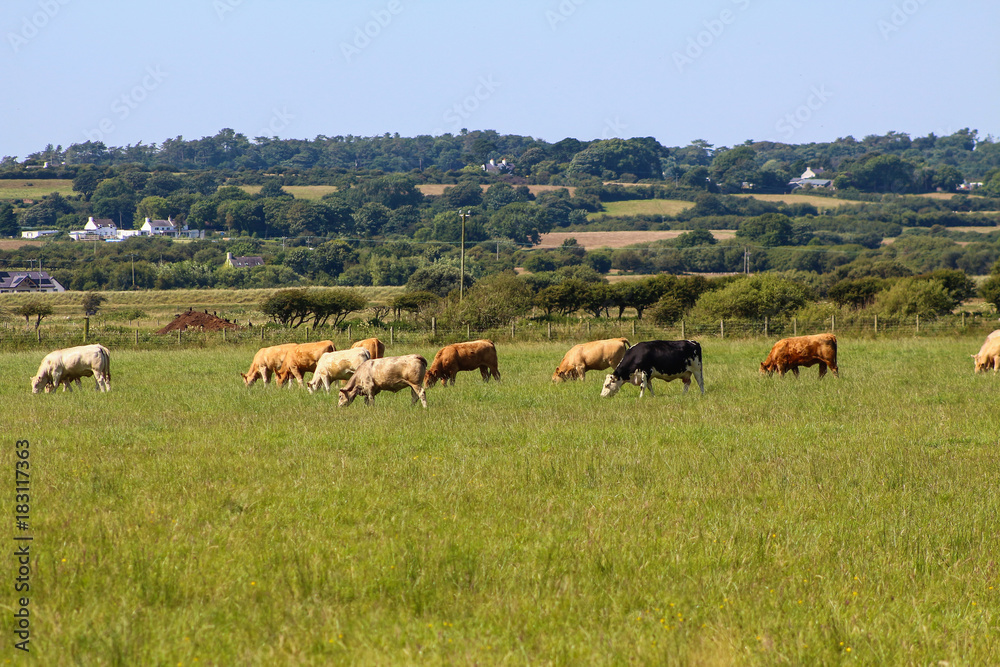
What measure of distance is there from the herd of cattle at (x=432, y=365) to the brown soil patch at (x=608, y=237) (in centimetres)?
10817

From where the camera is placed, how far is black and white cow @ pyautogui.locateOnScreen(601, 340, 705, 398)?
18.0 m

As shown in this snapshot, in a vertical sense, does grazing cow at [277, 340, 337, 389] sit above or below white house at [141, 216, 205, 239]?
above

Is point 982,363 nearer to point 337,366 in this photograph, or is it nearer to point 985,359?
point 985,359

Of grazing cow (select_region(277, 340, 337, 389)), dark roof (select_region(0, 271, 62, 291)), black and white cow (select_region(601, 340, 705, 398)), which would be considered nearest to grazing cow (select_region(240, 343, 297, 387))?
grazing cow (select_region(277, 340, 337, 389))

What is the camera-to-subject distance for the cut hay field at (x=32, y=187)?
595 ft

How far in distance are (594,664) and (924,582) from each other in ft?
9.65

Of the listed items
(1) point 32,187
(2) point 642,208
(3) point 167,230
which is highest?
(1) point 32,187

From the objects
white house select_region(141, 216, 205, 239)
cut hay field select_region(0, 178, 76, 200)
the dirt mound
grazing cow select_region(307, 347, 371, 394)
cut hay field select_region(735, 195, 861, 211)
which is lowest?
the dirt mound

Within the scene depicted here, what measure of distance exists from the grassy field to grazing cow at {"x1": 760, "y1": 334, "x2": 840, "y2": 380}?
6100 mm

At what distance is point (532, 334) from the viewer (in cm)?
3769

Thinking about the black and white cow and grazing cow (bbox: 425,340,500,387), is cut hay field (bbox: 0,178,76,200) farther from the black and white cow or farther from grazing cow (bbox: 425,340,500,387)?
the black and white cow

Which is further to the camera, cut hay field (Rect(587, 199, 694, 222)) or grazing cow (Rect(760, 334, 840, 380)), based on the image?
cut hay field (Rect(587, 199, 694, 222))

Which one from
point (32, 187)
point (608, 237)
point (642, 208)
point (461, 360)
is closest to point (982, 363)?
point (461, 360)

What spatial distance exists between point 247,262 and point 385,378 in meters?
106
